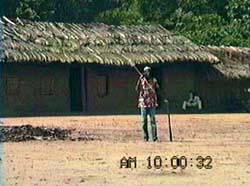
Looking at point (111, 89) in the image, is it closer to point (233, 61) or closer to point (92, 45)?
point (92, 45)

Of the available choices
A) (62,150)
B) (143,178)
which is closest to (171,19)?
(62,150)

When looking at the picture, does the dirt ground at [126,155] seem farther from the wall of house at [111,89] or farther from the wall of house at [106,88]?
the wall of house at [111,89]

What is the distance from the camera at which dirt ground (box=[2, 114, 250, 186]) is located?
478 inches

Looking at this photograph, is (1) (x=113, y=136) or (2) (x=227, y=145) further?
(1) (x=113, y=136)

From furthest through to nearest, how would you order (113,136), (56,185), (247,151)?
(113,136)
(247,151)
(56,185)

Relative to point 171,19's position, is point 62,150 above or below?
below

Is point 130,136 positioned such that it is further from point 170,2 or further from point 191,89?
point 170,2

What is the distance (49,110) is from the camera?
34.4m

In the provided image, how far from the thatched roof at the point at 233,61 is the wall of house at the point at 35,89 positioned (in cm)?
686

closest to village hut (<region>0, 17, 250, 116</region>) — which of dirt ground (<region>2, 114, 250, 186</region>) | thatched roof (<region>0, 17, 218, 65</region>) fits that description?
thatched roof (<region>0, 17, 218, 65</region>)

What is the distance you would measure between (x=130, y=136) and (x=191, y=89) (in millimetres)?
16363

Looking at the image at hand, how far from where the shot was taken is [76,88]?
35688mm

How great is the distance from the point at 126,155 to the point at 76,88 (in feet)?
66.7

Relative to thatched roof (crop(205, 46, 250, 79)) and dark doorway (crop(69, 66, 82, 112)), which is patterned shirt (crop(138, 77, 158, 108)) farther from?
thatched roof (crop(205, 46, 250, 79))
